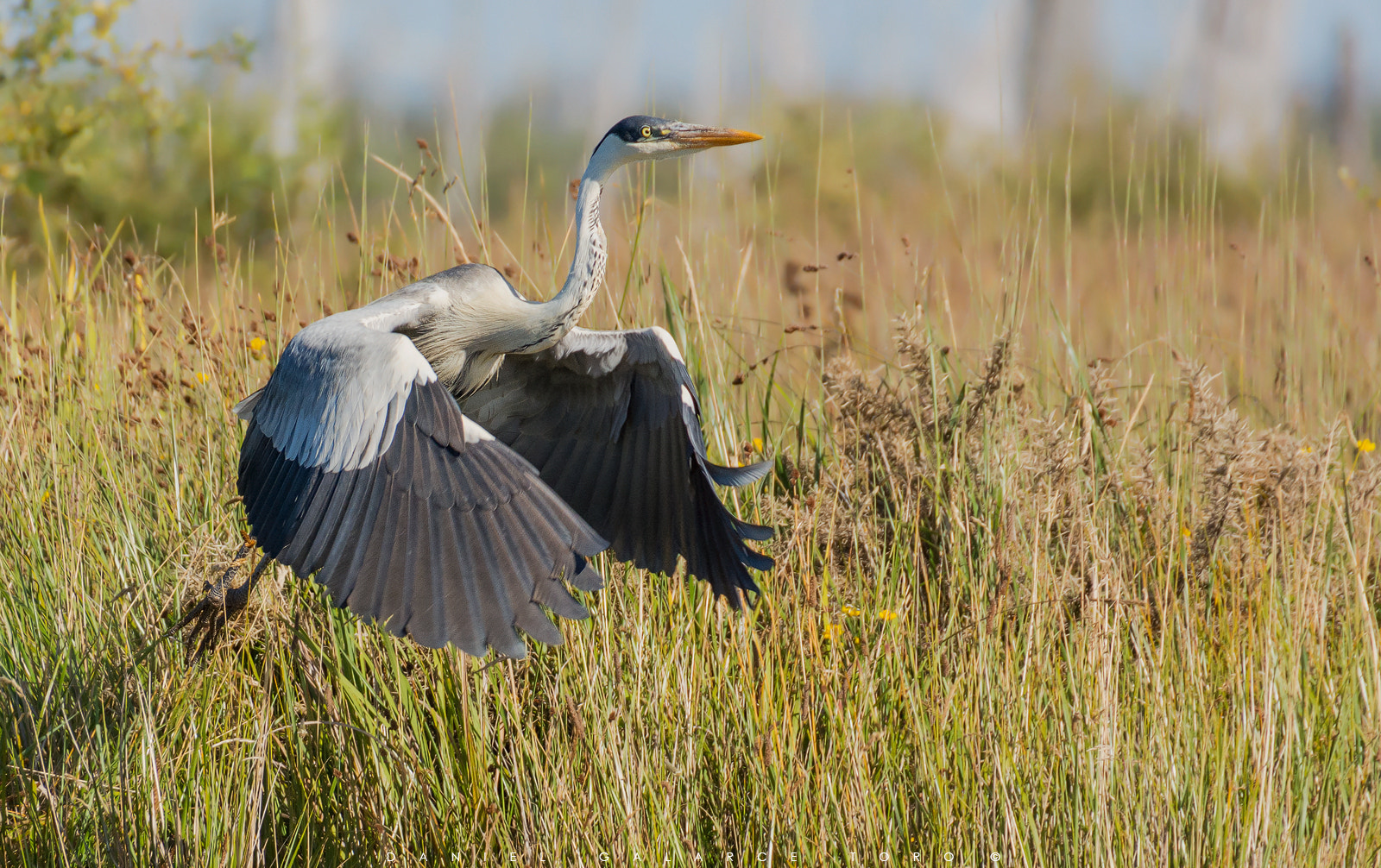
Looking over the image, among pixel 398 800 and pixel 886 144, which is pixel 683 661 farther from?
pixel 886 144

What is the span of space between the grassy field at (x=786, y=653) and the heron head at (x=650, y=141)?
0.18 meters

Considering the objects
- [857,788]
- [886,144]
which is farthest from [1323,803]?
[886,144]

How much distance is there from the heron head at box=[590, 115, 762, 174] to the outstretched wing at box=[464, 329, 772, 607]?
0.46 metres

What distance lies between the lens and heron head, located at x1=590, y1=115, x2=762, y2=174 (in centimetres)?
313

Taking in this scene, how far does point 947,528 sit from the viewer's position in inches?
118

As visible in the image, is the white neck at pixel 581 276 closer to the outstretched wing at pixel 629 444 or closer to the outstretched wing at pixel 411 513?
the outstretched wing at pixel 629 444

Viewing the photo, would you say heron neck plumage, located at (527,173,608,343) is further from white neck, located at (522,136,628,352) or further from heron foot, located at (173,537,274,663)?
heron foot, located at (173,537,274,663)

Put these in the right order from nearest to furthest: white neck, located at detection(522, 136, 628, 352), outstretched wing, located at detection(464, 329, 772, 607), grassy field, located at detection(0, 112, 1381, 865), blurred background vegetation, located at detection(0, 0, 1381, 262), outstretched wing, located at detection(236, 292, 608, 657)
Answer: outstretched wing, located at detection(236, 292, 608, 657) < grassy field, located at detection(0, 112, 1381, 865) < outstretched wing, located at detection(464, 329, 772, 607) < white neck, located at detection(522, 136, 628, 352) < blurred background vegetation, located at detection(0, 0, 1381, 262)

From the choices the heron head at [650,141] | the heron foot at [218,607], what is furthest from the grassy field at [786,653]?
the heron head at [650,141]

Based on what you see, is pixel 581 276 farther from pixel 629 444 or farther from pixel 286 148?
pixel 286 148

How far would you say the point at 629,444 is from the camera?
3145 millimetres

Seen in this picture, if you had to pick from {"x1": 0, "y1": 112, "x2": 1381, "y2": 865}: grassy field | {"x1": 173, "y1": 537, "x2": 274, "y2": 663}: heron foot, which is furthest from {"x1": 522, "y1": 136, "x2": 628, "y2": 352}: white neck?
{"x1": 173, "y1": 537, "x2": 274, "y2": 663}: heron foot

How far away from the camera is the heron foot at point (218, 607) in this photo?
8.53 feet

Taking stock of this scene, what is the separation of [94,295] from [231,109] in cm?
494
